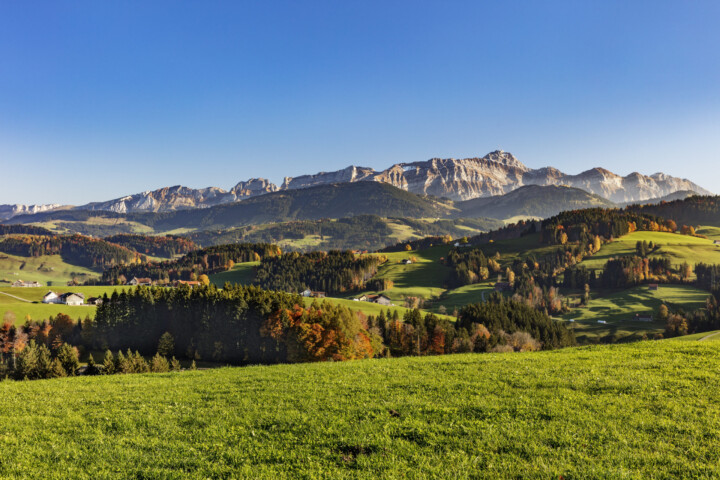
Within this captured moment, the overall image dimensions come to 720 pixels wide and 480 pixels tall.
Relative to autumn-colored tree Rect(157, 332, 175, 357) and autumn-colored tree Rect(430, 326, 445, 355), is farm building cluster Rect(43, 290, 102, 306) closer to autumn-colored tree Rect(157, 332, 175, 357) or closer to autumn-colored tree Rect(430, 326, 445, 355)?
autumn-colored tree Rect(157, 332, 175, 357)

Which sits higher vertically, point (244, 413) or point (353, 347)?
point (244, 413)

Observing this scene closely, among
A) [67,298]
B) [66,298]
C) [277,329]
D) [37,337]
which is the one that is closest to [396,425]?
[277,329]

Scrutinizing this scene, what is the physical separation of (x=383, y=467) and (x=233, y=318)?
337 feet

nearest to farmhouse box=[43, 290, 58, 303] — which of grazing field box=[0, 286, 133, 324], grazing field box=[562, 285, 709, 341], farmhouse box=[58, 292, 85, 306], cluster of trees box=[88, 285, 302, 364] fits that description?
grazing field box=[0, 286, 133, 324]

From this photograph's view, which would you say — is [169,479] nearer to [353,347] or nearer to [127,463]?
[127,463]

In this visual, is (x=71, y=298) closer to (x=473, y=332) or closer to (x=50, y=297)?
(x=50, y=297)

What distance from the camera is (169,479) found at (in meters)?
12.1

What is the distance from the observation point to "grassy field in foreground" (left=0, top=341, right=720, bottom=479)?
485 inches

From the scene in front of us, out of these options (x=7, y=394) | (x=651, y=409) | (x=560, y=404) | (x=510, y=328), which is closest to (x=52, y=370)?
(x=7, y=394)

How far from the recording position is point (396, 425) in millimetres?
15180

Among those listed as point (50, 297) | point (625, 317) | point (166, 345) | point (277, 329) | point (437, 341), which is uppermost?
point (277, 329)

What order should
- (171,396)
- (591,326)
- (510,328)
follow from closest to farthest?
(171,396) → (510,328) → (591,326)

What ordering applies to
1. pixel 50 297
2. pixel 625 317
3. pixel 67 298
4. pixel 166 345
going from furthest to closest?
pixel 625 317
pixel 50 297
pixel 67 298
pixel 166 345

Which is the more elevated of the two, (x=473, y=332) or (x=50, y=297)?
(x=50, y=297)
